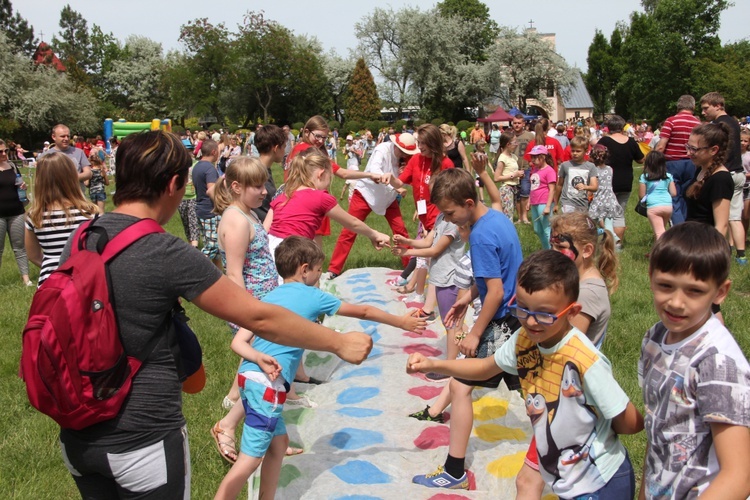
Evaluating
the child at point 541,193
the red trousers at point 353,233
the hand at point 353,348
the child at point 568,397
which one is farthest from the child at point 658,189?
the hand at point 353,348

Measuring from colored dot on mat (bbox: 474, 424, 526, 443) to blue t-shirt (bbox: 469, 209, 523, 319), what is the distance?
3.29 ft

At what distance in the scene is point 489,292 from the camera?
3.78 m

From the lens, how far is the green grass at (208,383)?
4023mm

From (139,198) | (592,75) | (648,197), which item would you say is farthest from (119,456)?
(592,75)

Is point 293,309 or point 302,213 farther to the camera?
point 302,213

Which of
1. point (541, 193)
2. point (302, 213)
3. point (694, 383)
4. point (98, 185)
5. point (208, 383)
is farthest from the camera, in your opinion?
point (98, 185)

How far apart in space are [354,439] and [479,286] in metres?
1.43

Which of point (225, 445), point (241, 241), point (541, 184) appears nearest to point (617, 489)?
point (225, 445)

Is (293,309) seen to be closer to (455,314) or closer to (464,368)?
(464,368)

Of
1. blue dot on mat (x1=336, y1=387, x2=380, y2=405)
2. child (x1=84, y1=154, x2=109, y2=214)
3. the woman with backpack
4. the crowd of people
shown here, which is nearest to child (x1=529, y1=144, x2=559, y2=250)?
the crowd of people

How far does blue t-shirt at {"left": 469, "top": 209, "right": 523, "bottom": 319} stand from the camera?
12.4 feet

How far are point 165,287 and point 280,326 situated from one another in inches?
16.8

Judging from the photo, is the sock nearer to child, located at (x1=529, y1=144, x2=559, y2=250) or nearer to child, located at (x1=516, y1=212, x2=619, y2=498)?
child, located at (x1=516, y1=212, x2=619, y2=498)

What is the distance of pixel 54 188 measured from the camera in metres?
5.04
